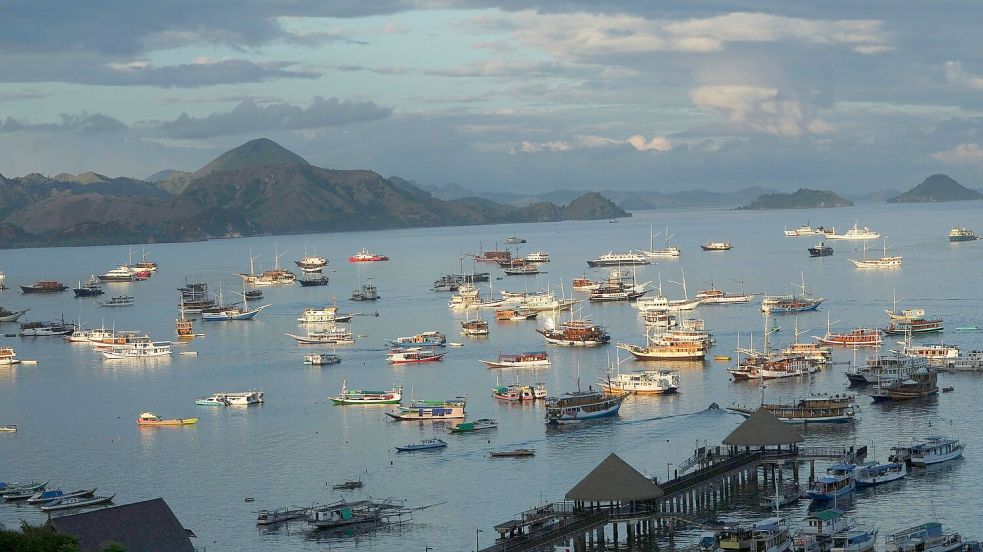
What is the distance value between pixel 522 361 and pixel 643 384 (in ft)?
45.9

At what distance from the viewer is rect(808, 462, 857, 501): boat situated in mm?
43344

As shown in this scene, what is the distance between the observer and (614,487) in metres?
38.9

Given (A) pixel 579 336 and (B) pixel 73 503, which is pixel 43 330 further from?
(B) pixel 73 503

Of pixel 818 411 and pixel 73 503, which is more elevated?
pixel 818 411

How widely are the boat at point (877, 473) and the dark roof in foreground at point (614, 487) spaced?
31.1 feet

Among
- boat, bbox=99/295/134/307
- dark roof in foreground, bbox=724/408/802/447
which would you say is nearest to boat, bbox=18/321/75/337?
boat, bbox=99/295/134/307

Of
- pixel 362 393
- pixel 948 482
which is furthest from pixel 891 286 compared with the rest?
pixel 948 482

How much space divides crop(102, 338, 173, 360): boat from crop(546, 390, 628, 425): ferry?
44743 mm

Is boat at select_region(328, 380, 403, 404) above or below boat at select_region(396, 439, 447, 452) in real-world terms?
above

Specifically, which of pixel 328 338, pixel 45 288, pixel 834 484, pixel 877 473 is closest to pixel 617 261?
pixel 45 288

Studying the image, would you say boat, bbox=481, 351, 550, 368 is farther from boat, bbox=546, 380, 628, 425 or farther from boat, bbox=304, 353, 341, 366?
boat, bbox=546, 380, 628, 425

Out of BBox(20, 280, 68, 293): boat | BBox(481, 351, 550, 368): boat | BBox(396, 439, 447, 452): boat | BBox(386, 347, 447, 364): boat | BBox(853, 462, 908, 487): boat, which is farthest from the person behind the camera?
BBox(20, 280, 68, 293): boat

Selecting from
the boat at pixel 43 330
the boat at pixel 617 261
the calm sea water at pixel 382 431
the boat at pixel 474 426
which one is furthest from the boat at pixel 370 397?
the boat at pixel 617 261

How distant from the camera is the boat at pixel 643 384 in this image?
222ft
